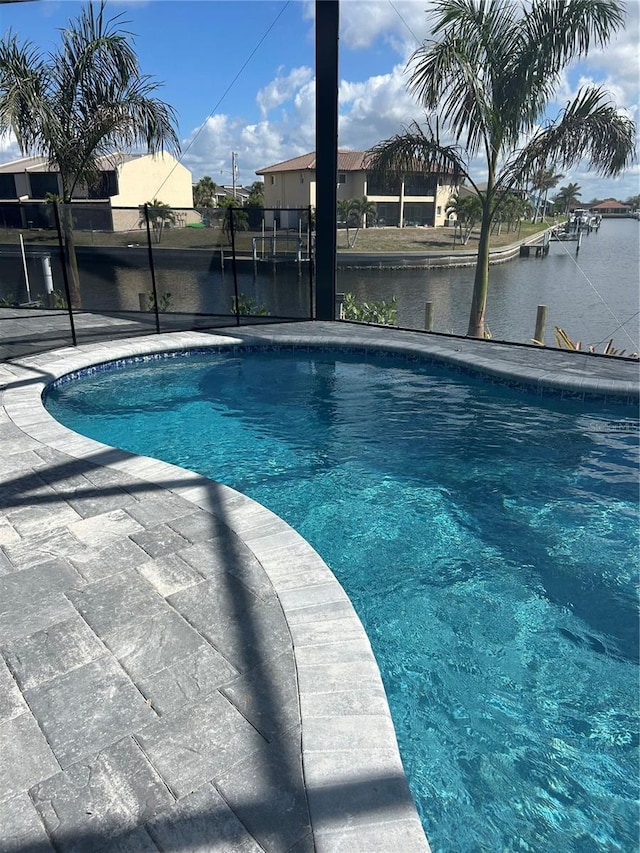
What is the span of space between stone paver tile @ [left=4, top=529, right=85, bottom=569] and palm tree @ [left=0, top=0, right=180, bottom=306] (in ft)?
28.0

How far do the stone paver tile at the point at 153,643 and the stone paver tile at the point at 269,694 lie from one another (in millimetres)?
340

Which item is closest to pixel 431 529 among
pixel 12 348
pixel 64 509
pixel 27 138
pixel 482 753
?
A: pixel 482 753

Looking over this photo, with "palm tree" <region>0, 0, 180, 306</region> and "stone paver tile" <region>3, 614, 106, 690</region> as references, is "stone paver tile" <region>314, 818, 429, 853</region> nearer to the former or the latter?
"stone paver tile" <region>3, 614, 106, 690</region>

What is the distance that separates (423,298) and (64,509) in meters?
26.4

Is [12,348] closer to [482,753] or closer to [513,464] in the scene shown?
[513,464]

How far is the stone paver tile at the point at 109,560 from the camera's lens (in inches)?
136

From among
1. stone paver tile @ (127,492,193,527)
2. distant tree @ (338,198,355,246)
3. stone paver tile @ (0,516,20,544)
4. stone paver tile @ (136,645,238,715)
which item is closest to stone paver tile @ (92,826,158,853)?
stone paver tile @ (136,645,238,715)

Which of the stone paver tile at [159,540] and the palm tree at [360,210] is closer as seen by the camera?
the stone paver tile at [159,540]

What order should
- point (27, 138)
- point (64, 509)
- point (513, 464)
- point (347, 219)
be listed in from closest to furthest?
point (64, 509) → point (513, 464) → point (27, 138) → point (347, 219)

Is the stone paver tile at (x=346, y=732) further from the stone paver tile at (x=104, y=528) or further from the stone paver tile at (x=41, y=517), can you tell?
the stone paver tile at (x=41, y=517)

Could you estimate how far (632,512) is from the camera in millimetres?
5047

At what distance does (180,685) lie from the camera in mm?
2615

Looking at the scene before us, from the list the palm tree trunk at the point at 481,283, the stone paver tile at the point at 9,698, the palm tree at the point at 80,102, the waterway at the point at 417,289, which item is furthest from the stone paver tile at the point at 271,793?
the palm tree at the point at 80,102

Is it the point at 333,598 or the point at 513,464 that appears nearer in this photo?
the point at 333,598
